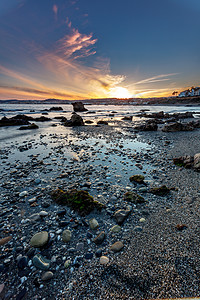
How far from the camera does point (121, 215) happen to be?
11.1ft

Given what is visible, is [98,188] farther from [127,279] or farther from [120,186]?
[127,279]

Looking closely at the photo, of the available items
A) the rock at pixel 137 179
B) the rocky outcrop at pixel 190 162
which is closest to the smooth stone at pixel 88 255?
the rock at pixel 137 179

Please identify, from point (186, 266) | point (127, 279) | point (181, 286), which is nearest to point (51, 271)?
point (127, 279)

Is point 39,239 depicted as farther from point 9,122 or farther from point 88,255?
point 9,122

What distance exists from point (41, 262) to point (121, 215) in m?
1.99

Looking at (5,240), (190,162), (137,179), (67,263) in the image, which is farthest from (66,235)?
(190,162)

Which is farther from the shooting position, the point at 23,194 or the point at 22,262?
the point at 23,194

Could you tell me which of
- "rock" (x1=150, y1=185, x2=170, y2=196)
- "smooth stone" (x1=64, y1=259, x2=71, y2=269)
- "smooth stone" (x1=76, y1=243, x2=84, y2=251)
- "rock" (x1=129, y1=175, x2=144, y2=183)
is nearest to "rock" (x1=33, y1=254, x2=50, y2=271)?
"smooth stone" (x1=64, y1=259, x2=71, y2=269)

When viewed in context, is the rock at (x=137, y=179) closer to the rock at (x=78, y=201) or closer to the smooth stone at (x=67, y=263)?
the rock at (x=78, y=201)

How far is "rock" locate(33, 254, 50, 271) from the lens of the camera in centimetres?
235

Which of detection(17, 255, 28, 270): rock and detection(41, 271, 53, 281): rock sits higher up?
detection(17, 255, 28, 270): rock

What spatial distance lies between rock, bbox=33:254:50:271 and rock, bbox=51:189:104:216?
1.27 meters

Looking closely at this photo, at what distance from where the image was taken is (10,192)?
14.6ft

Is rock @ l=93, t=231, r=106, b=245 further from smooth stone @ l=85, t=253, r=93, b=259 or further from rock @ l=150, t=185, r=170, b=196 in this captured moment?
rock @ l=150, t=185, r=170, b=196
